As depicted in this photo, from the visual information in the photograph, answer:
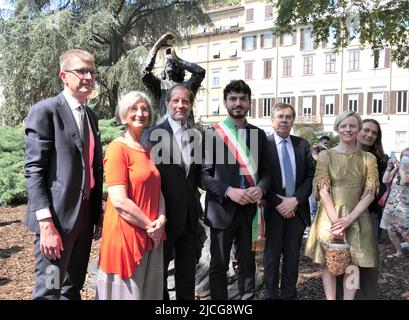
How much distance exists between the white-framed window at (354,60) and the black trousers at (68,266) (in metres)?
Result: 39.6

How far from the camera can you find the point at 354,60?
1549 inches

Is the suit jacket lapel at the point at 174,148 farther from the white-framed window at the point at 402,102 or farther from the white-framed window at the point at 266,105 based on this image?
the white-framed window at the point at 266,105

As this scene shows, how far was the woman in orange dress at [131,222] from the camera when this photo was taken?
9.49 feet

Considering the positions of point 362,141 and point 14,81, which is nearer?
point 362,141

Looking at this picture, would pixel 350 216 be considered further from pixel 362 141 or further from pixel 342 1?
pixel 342 1

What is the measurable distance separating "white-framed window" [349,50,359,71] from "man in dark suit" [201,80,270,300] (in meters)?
38.4

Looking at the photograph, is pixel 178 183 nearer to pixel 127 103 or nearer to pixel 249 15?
pixel 127 103

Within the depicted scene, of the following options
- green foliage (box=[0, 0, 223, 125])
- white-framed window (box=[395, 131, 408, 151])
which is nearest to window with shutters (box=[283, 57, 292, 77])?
white-framed window (box=[395, 131, 408, 151])

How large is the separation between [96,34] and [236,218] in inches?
561

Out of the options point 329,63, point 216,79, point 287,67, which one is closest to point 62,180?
point 329,63

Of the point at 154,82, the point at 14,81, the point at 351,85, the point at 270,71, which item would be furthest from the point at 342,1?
the point at 270,71

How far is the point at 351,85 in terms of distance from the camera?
130ft

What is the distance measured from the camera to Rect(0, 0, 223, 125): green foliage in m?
15.0

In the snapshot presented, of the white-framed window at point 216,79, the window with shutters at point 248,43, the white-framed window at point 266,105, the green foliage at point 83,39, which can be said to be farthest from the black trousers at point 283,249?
the white-framed window at point 216,79
